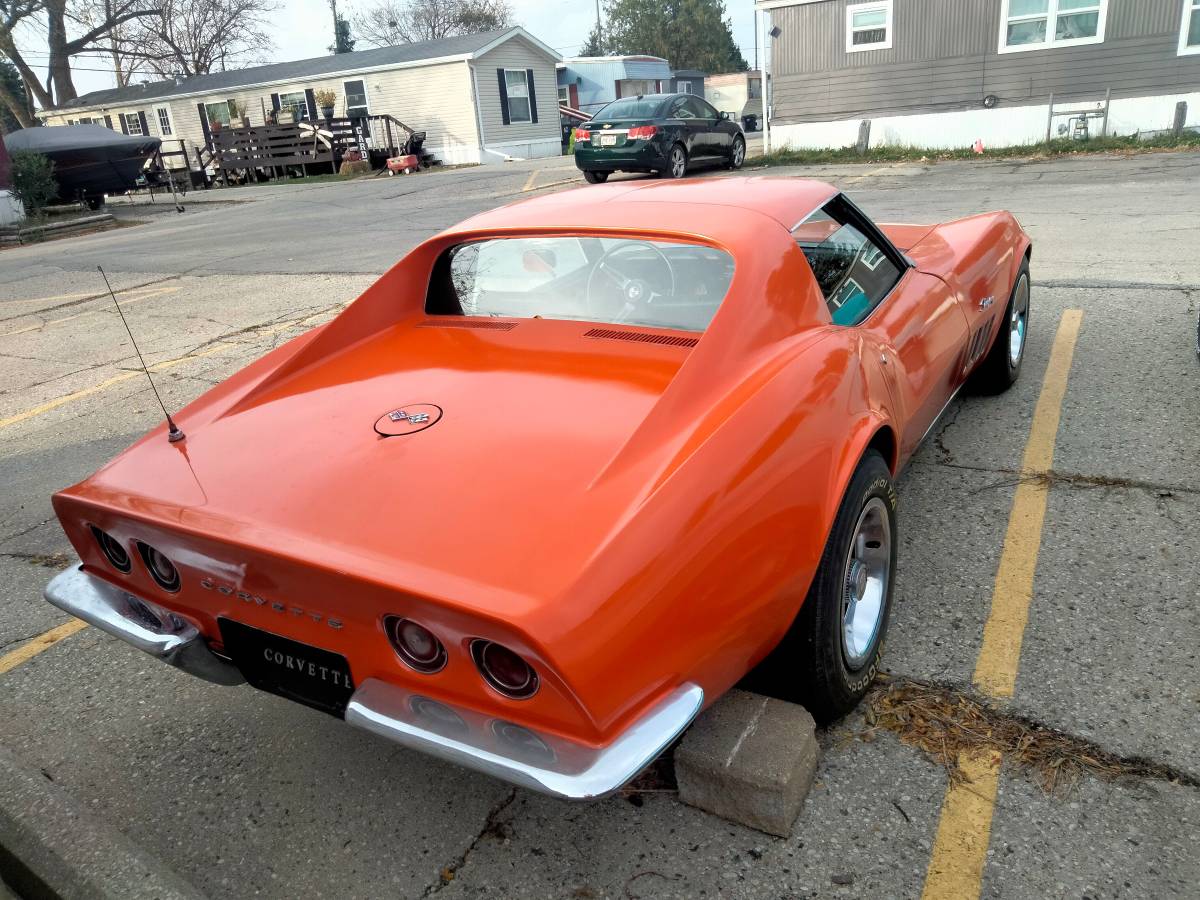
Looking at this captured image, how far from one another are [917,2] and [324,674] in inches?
761

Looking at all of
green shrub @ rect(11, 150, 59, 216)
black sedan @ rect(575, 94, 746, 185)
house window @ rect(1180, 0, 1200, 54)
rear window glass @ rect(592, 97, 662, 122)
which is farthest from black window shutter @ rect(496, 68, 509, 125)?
house window @ rect(1180, 0, 1200, 54)

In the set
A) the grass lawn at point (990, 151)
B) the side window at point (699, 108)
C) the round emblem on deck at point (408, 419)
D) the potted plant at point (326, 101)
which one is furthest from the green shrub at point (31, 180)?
the round emblem on deck at point (408, 419)

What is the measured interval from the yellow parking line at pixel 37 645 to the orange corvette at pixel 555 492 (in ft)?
2.95

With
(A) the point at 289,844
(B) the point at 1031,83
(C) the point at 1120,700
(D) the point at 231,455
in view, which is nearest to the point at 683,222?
(D) the point at 231,455

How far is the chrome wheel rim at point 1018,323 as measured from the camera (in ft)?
14.5

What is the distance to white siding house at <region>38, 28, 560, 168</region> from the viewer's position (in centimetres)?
2752

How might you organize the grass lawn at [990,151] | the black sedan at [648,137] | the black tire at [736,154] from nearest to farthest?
the black sedan at [648,137], the grass lawn at [990,151], the black tire at [736,154]

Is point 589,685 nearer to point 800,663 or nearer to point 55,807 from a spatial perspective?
point 800,663

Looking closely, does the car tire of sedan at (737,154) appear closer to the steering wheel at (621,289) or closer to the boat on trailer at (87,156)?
the boat on trailer at (87,156)

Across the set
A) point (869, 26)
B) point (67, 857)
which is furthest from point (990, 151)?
point (67, 857)

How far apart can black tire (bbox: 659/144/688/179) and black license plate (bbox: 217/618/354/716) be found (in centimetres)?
1421

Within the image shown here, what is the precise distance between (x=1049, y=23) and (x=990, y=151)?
2.80 meters

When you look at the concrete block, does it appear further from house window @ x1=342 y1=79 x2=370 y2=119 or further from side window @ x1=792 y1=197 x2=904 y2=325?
house window @ x1=342 y1=79 x2=370 y2=119

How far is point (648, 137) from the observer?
1495cm
